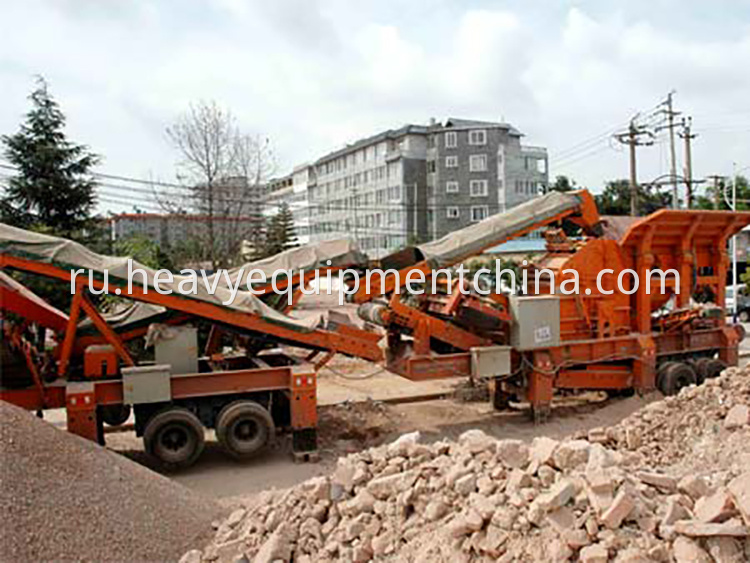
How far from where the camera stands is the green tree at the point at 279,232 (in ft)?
124

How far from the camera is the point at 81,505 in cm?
481

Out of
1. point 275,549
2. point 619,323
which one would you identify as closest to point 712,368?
point 619,323

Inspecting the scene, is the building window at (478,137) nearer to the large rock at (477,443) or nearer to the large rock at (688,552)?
the large rock at (477,443)

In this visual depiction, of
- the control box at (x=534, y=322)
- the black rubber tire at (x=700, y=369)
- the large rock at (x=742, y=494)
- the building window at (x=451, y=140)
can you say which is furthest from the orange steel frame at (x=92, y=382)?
the building window at (x=451, y=140)

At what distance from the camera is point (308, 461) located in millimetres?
8086

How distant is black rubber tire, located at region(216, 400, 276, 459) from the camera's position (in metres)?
7.82

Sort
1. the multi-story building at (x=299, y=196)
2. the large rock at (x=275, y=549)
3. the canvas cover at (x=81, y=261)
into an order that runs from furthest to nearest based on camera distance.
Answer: the multi-story building at (x=299, y=196), the canvas cover at (x=81, y=261), the large rock at (x=275, y=549)

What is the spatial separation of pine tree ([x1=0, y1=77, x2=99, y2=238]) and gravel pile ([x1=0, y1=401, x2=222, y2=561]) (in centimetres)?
1558

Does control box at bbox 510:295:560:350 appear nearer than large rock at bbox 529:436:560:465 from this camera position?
No

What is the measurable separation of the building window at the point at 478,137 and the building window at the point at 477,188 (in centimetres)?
288

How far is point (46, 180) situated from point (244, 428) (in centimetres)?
1548

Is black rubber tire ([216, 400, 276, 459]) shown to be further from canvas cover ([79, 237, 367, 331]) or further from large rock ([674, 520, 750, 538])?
large rock ([674, 520, 750, 538])

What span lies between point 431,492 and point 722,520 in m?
1.86

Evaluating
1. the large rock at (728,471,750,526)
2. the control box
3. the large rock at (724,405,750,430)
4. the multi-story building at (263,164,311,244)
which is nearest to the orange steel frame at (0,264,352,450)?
the control box
